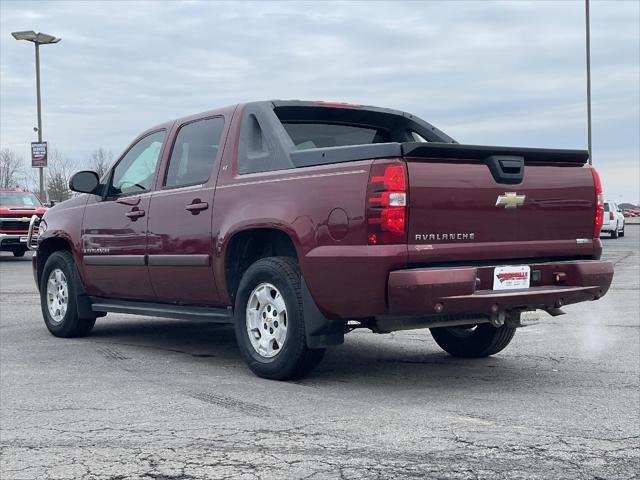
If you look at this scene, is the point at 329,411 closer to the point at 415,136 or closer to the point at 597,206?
the point at 597,206

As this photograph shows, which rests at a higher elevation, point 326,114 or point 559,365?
point 326,114

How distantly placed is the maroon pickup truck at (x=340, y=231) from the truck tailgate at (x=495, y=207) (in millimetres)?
10

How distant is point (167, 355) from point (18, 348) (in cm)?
142

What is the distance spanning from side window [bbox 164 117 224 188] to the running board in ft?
3.15

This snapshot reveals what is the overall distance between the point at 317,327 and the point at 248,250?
114cm

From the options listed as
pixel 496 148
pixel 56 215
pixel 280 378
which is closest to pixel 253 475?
pixel 280 378

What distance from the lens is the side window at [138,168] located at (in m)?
7.75

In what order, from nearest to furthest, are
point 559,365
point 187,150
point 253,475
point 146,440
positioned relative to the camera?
1. point 253,475
2. point 146,440
3. point 559,365
4. point 187,150

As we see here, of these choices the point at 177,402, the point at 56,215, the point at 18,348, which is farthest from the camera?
the point at 56,215

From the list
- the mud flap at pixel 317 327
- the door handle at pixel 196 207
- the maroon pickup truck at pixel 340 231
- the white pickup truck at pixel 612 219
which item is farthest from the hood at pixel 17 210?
the white pickup truck at pixel 612 219

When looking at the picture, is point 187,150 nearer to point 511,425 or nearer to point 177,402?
point 177,402

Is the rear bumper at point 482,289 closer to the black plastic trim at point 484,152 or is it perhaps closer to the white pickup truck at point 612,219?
the black plastic trim at point 484,152

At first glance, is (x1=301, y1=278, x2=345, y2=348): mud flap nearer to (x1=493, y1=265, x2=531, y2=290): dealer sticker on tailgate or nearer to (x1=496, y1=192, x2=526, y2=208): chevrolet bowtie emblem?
(x1=493, y1=265, x2=531, y2=290): dealer sticker on tailgate

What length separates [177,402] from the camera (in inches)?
217
